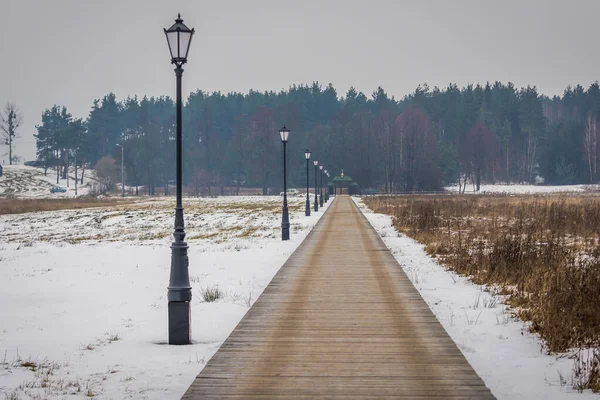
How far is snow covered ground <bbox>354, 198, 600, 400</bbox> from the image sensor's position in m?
6.14

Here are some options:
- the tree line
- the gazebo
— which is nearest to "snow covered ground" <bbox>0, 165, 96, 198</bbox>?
the tree line

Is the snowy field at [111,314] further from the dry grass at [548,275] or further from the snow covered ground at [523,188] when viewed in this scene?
the snow covered ground at [523,188]

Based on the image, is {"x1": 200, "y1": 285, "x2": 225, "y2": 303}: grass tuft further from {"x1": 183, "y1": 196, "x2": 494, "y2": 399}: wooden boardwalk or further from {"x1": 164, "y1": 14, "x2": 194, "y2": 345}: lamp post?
{"x1": 164, "y1": 14, "x2": 194, "y2": 345}: lamp post

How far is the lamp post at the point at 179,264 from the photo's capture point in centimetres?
794

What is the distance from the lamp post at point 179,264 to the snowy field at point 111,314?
0.25 meters

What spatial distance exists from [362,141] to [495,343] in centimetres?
11744

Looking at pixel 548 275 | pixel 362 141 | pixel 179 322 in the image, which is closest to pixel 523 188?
pixel 362 141

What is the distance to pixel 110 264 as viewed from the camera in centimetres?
1770

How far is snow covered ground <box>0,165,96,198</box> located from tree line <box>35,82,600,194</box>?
15.1 ft

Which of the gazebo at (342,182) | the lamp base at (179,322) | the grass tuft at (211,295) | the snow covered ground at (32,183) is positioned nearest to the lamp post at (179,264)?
the lamp base at (179,322)

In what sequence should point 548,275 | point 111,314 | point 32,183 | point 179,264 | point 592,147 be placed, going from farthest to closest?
point 592,147, point 32,183, point 548,275, point 111,314, point 179,264

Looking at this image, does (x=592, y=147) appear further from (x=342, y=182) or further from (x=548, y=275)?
(x=548, y=275)

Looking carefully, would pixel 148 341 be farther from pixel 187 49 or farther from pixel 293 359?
pixel 187 49

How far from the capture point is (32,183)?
111062 millimetres
